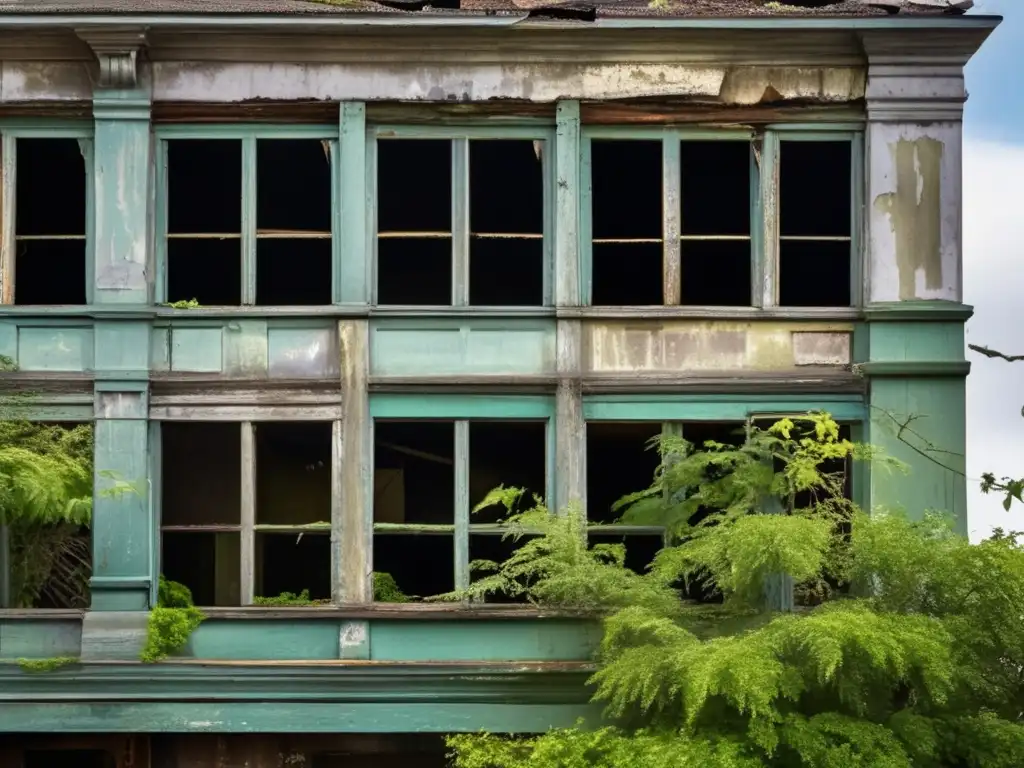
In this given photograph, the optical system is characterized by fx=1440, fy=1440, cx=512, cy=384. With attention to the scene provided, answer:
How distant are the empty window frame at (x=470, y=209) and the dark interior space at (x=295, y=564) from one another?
8.70 feet

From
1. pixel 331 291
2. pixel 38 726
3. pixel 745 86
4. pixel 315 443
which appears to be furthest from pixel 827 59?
pixel 38 726

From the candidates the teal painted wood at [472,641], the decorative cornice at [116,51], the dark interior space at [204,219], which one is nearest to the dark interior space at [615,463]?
the teal painted wood at [472,641]

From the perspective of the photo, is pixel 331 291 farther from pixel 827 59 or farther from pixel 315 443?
pixel 827 59

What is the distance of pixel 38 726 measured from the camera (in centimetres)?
1409

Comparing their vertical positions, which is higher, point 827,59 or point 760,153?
point 827,59

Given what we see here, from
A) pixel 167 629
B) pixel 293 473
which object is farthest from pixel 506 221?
pixel 167 629

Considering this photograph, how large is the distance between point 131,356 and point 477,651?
455cm

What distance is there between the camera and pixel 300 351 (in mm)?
14633

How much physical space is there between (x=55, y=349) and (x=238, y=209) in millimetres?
2342

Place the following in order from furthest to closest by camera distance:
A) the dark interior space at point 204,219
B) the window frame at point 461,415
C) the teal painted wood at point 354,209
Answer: the dark interior space at point 204,219 → the teal painted wood at point 354,209 → the window frame at point 461,415

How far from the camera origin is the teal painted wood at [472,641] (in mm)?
14211

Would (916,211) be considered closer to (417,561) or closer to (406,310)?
(406,310)

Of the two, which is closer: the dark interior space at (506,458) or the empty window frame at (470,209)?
the dark interior space at (506,458)

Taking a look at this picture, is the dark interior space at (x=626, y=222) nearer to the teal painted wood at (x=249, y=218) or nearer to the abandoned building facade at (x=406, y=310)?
the abandoned building facade at (x=406, y=310)
